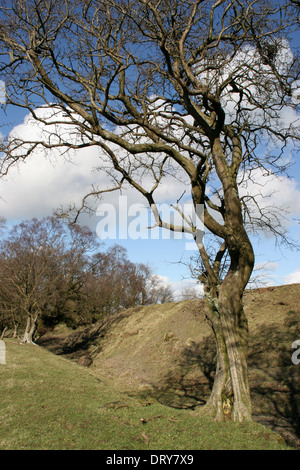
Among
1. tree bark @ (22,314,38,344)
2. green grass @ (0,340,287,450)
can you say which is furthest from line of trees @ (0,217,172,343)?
green grass @ (0,340,287,450)

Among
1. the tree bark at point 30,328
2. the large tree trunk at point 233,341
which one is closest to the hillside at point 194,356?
the large tree trunk at point 233,341

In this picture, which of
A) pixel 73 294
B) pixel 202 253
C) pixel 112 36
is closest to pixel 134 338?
pixel 73 294

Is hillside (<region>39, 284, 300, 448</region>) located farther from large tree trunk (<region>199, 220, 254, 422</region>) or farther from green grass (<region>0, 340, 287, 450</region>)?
green grass (<region>0, 340, 287, 450</region>)

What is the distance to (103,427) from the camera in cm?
534

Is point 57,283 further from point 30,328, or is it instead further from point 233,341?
point 233,341

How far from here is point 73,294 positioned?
98.5 feet

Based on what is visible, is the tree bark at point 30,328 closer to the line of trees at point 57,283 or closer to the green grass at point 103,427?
the line of trees at point 57,283

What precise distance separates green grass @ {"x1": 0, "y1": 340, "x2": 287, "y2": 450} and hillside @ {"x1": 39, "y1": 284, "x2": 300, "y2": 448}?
2.87m

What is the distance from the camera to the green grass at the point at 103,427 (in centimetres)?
452

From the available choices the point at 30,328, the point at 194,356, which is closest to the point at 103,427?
the point at 194,356

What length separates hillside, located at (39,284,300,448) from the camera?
32.7 feet

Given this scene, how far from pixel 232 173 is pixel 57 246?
70.2 feet

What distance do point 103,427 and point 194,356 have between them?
1178 centimetres

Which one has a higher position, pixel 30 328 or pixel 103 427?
pixel 30 328
